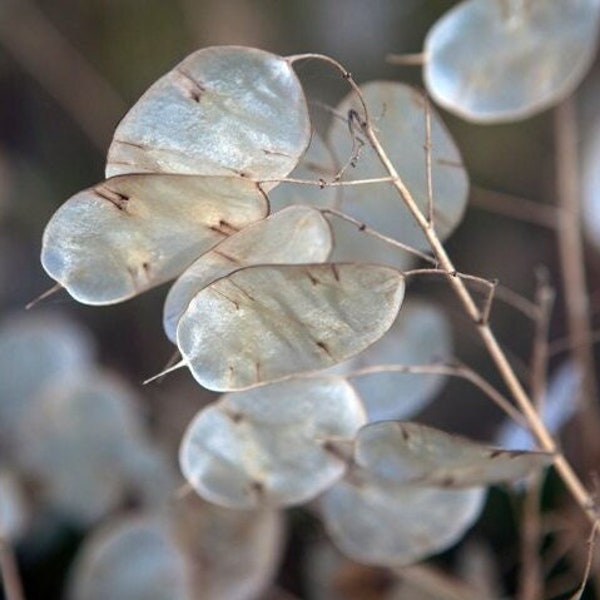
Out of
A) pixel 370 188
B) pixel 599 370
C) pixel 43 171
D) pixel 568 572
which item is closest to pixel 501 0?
pixel 370 188

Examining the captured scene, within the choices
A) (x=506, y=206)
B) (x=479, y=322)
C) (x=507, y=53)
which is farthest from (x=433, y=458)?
(x=506, y=206)

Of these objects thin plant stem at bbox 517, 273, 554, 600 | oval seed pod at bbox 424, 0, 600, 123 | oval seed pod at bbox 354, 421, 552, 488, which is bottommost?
thin plant stem at bbox 517, 273, 554, 600

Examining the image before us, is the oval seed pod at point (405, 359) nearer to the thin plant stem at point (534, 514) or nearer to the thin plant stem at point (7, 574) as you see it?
the thin plant stem at point (534, 514)

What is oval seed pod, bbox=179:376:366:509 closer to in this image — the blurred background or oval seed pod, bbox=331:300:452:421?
oval seed pod, bbox=331:300:452:421

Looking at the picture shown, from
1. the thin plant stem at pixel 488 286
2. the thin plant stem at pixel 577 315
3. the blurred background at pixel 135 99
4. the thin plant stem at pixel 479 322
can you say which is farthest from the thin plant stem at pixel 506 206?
the thin plant stem at pixel 479 322

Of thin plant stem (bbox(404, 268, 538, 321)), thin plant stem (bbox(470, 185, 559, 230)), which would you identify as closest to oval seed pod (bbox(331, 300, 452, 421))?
thin plant stem (bbox(404, 268, 538, 321))

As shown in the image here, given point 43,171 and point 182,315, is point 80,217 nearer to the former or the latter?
point 182,315

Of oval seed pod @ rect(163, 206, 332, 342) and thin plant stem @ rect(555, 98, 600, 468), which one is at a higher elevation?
oval seed pod @ rect(163, 206, 332, 342)
